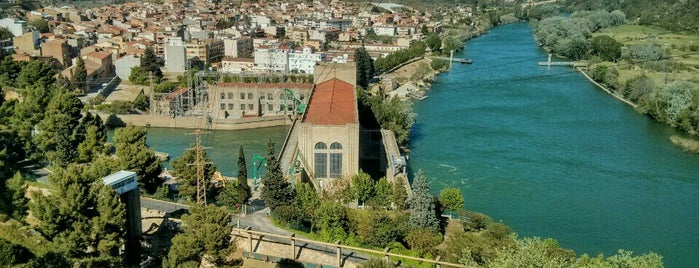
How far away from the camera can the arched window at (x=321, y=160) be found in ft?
24.8

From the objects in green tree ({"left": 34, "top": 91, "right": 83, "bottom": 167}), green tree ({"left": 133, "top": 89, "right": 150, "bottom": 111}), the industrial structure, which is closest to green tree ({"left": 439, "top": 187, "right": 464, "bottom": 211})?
the industrial structure

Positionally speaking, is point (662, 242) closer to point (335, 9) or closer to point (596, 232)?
point (596, 232)

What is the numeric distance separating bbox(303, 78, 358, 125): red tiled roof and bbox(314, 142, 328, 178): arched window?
281 millimetres

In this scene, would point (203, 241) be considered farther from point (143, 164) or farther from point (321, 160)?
point (321, 160)

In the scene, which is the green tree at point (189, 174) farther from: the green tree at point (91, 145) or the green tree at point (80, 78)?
the green tree at point (80, 78)

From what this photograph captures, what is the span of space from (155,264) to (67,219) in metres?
0.81

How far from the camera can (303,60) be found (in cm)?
1797

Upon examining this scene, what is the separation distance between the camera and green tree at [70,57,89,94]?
14070mm

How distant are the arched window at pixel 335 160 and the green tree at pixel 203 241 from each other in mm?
2914

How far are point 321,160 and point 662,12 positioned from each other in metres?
24.6

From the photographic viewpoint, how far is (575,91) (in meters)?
Answer: 16.0

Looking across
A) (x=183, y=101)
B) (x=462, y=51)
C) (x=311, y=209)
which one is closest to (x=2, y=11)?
(x=183, y=101)

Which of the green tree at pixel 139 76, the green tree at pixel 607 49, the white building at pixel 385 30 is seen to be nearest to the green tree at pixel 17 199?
the green tree at pixel 139 76

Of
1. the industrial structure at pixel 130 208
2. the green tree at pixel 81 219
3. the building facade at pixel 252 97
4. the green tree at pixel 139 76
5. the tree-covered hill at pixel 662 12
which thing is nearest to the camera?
the green tree at pixel 81 219
